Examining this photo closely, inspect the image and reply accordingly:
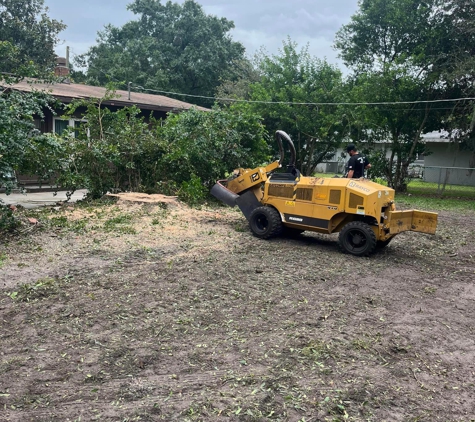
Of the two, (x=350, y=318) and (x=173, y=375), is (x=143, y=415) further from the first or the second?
(x=350, y=318)

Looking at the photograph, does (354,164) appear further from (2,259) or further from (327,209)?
(2,259)

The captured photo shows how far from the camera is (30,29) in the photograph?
34.0 metres

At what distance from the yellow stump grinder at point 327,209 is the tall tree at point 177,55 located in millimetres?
29934

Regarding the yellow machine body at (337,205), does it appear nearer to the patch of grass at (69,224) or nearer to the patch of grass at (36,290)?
the patch of grass at (69,224)

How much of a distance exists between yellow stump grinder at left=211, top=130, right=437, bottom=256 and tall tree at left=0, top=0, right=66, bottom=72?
93.6ft

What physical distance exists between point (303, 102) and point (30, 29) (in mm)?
23527

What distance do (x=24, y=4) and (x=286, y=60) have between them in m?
22.4

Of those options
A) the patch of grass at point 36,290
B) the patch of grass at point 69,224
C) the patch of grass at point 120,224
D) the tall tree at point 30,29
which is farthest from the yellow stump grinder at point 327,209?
the tall tree at point 30,29

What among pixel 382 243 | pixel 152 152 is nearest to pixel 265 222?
pixel 382 243

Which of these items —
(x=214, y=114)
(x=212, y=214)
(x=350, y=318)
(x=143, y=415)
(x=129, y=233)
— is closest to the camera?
(x=143, y=415)

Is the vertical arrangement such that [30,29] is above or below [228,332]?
above

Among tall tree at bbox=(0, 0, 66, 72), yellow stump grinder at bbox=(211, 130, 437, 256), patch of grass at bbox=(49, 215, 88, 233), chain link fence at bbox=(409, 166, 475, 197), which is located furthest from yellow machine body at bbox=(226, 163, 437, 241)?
tall tree at bbox=(0, 0, 66, 72)

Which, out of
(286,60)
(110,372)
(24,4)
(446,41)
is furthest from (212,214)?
(24,4)

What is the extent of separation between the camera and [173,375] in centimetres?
381
